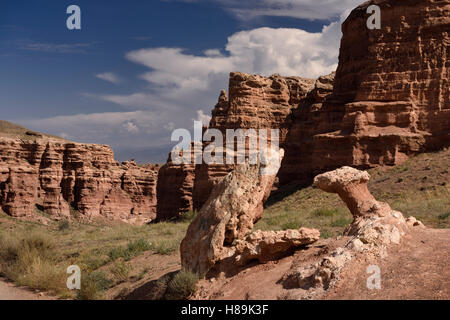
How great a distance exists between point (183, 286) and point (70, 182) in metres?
51.3

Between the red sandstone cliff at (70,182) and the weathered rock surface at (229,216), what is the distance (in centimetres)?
4340

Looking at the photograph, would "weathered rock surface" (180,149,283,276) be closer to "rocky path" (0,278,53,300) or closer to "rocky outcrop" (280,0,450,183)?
"rocky path" (0,278,53,300)

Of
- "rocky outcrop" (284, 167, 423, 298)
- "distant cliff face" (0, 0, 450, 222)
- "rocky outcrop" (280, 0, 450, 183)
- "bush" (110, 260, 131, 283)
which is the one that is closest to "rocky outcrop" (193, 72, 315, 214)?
"distant cliff face" (0, 0, 450, 222)

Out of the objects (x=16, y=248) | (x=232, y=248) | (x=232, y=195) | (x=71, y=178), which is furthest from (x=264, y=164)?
(x=71, y=178)

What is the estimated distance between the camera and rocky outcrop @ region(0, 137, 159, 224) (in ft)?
159

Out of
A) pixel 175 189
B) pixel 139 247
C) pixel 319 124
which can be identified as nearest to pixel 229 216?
pixel 139 247

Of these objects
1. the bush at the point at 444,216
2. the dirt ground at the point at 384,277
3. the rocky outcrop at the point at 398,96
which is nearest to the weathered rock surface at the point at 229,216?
the dirt ground at the point at 384,277

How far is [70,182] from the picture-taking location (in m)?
55.4

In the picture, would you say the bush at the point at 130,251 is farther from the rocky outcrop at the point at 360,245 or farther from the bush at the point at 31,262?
the rocky outcrop at the point at 360,245

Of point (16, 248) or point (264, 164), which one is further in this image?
point (16, 248)

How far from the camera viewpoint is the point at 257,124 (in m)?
39.1

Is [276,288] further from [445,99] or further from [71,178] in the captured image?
[71,178]

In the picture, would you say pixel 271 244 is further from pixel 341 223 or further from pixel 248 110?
pixel 248 110
